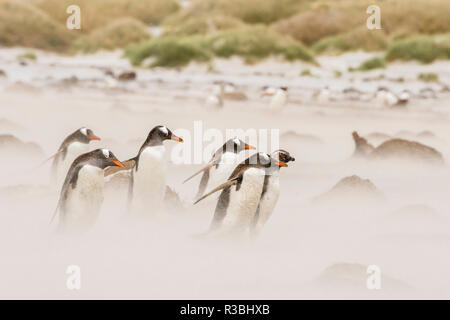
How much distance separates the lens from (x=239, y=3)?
1892cm

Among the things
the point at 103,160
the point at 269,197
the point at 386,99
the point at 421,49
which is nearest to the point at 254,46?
the point at 421,49

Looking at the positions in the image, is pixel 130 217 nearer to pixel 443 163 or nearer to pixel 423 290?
pixel 423 290

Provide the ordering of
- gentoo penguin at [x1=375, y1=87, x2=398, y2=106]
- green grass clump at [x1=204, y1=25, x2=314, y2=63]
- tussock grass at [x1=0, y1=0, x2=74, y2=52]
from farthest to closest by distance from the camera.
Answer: tussock grass at [x1=0, y1=0, x2=74, y2=52] → green grass clump at [x1=204, y1=25, x2=314, y2=63] → gentoo penguin at [x1=375, y1=87, x2=398, y2=106]

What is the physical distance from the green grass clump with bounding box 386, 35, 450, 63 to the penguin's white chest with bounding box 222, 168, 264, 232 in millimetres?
10600

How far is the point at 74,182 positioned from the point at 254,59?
10549 mm

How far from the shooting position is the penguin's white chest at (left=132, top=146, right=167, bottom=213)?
3.79 meters

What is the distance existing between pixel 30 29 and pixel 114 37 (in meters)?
2.09

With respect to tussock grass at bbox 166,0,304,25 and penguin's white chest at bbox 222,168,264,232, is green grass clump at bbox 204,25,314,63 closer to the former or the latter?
tussock grass at bbox 166,0,304,25

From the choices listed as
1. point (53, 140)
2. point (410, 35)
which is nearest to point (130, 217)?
point (53, 140)

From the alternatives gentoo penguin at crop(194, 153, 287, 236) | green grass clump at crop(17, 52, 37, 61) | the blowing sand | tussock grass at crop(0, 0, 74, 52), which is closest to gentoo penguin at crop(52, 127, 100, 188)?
the blowing sand

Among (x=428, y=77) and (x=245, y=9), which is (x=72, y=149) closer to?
(x=428, y=77)

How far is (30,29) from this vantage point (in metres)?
16.9

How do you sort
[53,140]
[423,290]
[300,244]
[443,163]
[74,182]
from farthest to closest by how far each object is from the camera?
1. [53,140]
2. [443,163]
3. [300,244]
4. [74,182]
5. [423,290]

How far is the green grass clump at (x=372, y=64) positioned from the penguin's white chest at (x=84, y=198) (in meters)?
10.3
